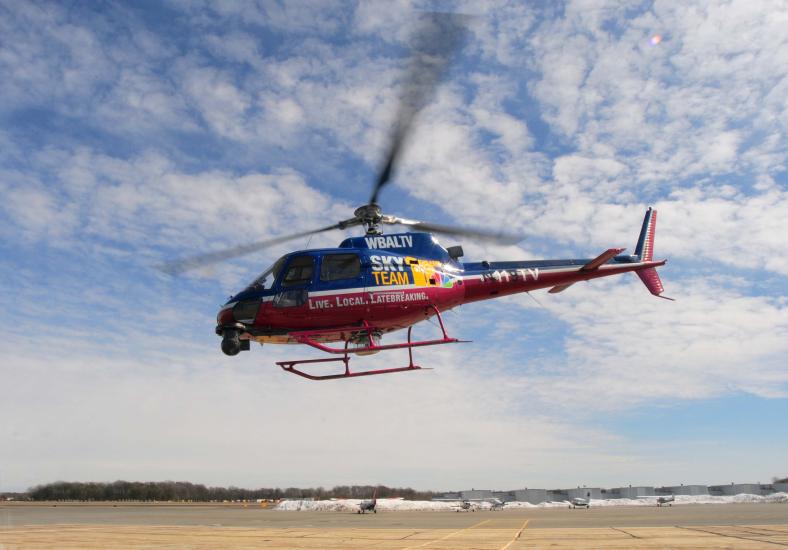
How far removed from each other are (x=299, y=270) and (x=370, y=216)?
296 cm

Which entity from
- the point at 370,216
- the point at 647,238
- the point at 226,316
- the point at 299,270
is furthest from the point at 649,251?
the point at 226,316

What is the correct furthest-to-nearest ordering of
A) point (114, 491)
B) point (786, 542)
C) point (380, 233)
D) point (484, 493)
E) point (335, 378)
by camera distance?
point (114, 491)
point (484, 493)
point (380, 233)
point (335, 378)
point (786, 542)

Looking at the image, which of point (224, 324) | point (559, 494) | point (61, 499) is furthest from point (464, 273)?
point (61, 499)

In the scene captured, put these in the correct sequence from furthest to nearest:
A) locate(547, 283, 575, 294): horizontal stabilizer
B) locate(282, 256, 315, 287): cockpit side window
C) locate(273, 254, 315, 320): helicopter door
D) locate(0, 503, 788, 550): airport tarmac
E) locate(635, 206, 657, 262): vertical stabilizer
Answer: locate(635, 206, 657, 262): vertical stabilizer < locate(547, 283, 575, 294): horizontal stabilizer < locate(282, 256, 315, 287): cockpit side window < locate(273, 254, 315, 320): helicopter door < locate(0, 503, 788, 550): airport tarmac

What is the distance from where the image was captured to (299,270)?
18672 mm

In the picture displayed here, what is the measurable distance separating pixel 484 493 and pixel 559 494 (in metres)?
15.5

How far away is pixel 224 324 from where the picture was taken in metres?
18.6

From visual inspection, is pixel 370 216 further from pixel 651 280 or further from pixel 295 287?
pixel 651 280

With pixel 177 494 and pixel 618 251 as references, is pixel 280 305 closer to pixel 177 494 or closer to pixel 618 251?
pixel 618 251

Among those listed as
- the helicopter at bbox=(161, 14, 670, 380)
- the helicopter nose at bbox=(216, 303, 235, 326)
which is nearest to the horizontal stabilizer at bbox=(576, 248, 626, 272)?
the helicopter at bbox=(161, 14, 670, 380)

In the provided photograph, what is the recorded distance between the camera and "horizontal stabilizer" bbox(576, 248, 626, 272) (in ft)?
66.3

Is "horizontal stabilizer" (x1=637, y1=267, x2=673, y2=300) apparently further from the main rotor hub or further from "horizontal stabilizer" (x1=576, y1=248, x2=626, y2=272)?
the main rotor hub

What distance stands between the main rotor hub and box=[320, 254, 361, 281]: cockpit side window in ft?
4.23

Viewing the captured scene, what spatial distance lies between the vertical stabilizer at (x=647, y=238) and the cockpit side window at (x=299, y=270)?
13.6m
